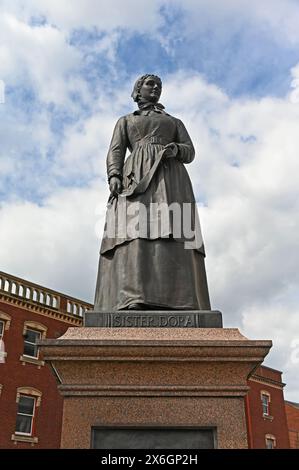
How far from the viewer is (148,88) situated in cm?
749

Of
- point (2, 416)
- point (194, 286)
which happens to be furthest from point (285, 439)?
point (194, 286)

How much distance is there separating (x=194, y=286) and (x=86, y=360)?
1.68 metres

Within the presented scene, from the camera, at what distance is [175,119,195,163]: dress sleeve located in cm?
701

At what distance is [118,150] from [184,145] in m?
0.87

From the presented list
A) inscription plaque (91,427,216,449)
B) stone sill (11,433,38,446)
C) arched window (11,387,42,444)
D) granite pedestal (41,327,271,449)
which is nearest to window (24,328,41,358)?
arched window (11,387,42,444)

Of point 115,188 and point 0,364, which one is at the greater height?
point 0,364

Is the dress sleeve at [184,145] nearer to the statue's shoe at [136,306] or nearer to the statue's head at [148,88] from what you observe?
the statue's head at [148,88]

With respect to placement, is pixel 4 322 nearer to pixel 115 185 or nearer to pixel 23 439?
pixel 23 439

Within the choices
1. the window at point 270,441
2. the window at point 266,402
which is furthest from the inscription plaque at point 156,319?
the window at point 266,402

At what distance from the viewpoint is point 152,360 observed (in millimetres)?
4918

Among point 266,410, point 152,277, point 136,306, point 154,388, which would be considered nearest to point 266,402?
point 266,410

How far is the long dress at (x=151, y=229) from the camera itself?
5.99 meters
